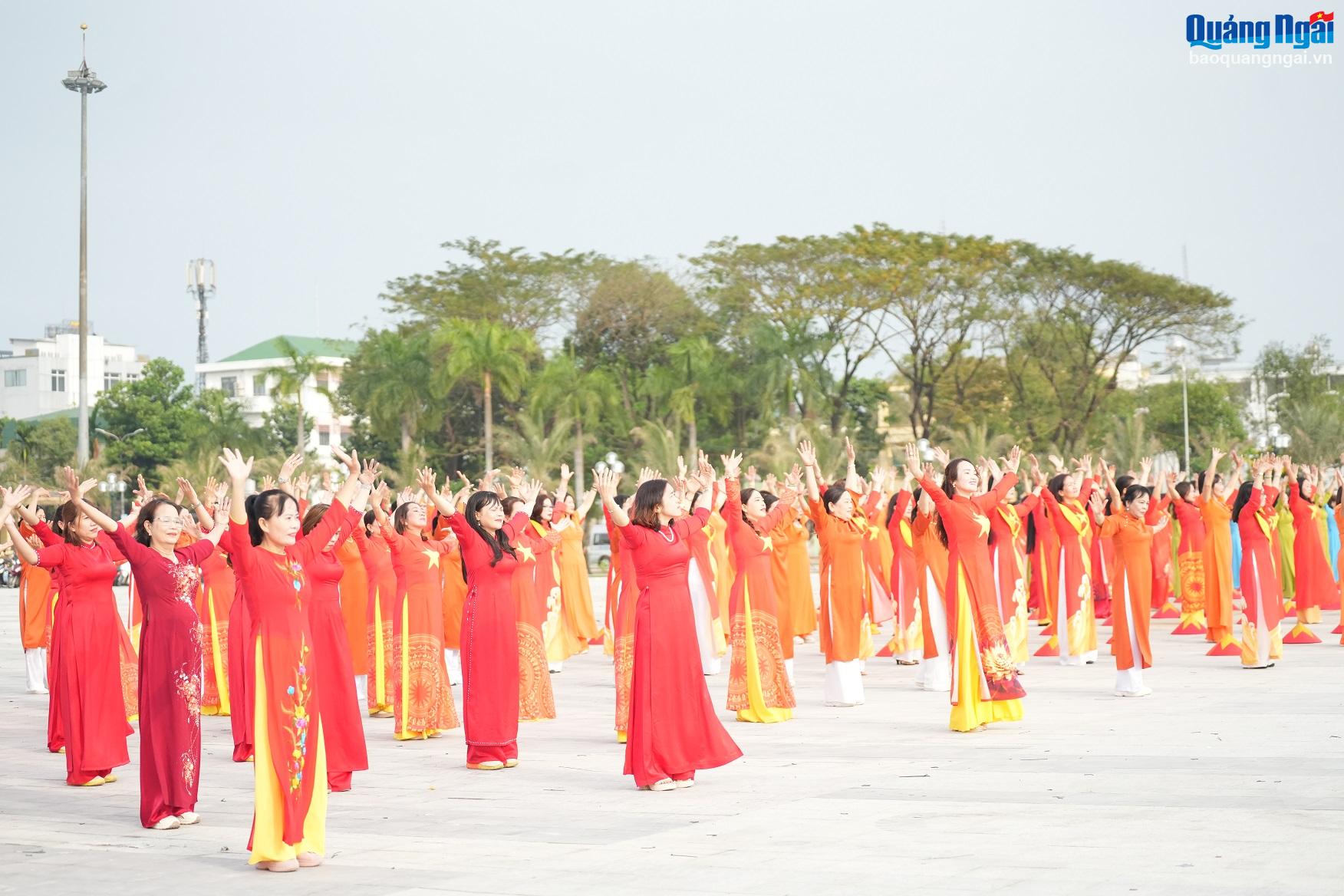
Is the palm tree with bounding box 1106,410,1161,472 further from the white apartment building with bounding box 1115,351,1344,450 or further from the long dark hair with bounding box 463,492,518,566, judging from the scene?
the long dark hair with bounding box 463,492,518,566

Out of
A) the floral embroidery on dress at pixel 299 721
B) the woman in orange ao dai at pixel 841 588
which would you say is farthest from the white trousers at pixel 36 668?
the floral embroidery on dress at pixel 299 721

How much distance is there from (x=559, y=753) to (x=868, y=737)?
1983 mm

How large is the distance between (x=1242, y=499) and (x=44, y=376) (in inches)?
2629

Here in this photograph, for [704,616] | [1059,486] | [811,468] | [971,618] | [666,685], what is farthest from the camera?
[1059,486]

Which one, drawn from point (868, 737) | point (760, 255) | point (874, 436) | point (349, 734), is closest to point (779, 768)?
point (868, 737)

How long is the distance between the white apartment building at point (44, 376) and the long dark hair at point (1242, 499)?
205 feet

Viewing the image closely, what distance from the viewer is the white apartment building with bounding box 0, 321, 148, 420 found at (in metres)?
70.1

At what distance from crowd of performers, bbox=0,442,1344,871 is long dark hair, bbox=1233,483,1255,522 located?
3 centimetres

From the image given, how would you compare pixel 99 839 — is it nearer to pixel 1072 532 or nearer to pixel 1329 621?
pixel 1072 532

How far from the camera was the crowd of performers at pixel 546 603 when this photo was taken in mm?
7203

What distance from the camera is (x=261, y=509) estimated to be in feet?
21.3

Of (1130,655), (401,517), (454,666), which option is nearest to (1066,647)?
(1130,655)

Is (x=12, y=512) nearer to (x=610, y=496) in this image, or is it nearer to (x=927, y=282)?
(x=610, y=496)

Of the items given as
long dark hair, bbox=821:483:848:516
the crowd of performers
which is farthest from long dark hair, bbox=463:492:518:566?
long dark hair, bbox=821:483:848:516
